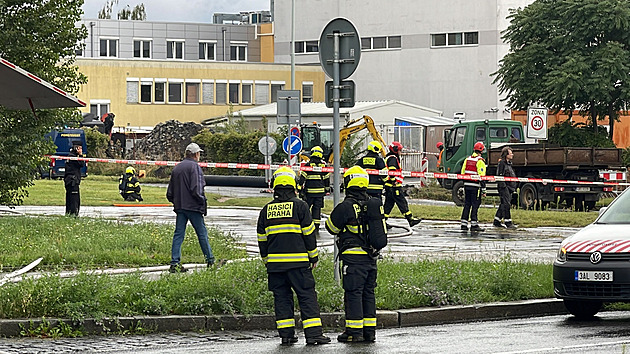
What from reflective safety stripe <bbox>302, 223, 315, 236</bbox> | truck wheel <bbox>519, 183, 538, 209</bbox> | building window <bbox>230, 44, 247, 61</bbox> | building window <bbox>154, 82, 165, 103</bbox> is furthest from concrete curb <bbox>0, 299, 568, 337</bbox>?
building window <bbox>230, 44, 247, 61</bbox>

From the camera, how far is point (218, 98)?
2768 inches

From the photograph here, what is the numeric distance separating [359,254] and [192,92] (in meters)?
60.3

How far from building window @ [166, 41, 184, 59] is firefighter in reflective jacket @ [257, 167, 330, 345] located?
7312 cm

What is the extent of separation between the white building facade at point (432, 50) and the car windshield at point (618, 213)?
49.9 metres

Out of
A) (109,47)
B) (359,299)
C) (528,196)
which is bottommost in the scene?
(359,299)

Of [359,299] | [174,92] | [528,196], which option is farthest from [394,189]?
[174,92]

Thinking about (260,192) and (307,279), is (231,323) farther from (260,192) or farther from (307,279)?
(260,192)

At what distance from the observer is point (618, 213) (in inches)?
501

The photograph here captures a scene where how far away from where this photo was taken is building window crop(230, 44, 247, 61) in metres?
86.7

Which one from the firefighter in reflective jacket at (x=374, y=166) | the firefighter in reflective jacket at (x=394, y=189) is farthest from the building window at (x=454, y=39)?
the firefighter in reflective jacket at (x=374, y=166)

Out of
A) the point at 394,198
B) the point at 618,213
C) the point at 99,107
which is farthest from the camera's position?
the point at 99,107

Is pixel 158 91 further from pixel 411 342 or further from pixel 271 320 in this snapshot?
pixel 411 342

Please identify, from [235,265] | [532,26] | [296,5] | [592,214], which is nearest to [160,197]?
[592,214]

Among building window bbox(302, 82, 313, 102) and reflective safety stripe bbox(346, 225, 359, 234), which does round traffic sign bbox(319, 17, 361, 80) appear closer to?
reflective safety stripe bbox(346, 225, 359, 234)
